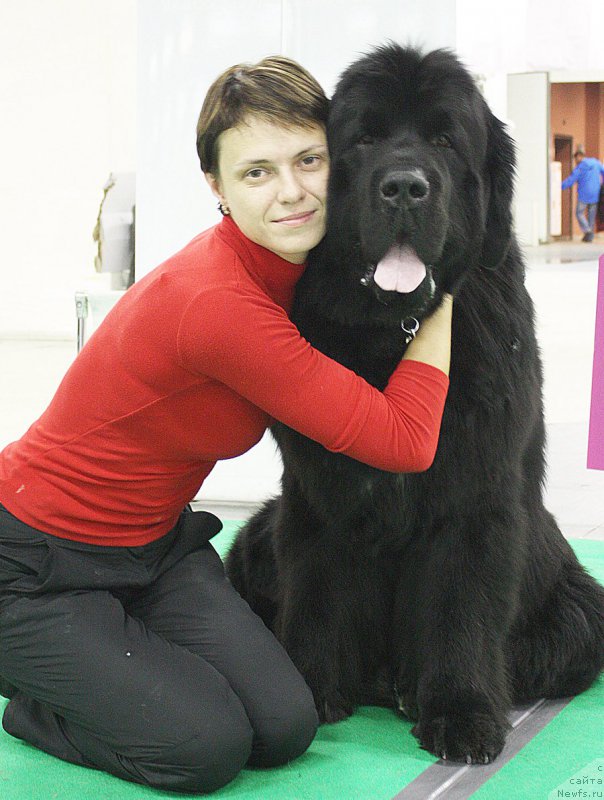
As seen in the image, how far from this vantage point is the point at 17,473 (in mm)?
1901

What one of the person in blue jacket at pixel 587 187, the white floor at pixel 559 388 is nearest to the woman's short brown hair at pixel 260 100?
the white floor at pixel 559 388

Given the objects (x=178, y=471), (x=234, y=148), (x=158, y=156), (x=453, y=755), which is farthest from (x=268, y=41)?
(x=453, y=755)

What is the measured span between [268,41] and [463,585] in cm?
218

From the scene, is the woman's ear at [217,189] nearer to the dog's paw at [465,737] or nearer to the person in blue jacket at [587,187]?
the dog's paw at [465,737]

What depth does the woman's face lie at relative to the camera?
175 centimetres

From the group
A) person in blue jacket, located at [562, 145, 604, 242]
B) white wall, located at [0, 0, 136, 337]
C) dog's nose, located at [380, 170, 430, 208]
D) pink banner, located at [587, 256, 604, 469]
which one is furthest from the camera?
person in blue jacket, located at [562, 145, 604, 242]

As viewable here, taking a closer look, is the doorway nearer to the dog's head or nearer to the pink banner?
the pink banner

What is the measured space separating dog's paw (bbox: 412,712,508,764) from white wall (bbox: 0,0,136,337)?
6423mm

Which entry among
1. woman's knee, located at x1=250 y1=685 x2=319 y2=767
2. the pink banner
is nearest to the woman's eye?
the pink banner

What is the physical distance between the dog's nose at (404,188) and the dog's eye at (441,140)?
0.43 ft

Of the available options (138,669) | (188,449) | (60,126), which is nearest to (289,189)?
(188,449)

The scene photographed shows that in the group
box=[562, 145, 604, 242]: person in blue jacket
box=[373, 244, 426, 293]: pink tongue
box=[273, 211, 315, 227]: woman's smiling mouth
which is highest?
box=[562, 145, 604, 242]: person in blue jacket

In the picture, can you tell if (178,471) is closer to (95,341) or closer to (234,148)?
(95,341)

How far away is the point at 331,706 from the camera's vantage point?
2016 millimetres
